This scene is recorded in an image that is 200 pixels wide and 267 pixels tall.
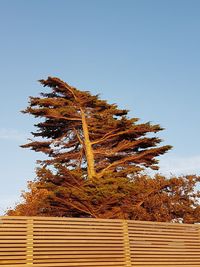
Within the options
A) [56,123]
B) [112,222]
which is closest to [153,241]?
[112,222]

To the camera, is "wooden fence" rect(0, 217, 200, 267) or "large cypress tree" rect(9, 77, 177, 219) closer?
"wooden fence" rect(0, 217, 200, 267)

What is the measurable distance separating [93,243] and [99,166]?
51.0ft

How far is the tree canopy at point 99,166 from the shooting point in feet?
63.3

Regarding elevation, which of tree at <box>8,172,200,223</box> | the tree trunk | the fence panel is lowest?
the fence panel

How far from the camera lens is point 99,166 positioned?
23875mm

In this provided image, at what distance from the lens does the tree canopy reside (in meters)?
19.3

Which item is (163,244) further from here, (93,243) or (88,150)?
(88,150)

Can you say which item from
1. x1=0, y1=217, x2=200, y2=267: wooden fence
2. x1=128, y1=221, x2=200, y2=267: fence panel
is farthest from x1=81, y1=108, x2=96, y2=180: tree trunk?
x1=0, y1=217, x2=200, y2=267: wooden fence

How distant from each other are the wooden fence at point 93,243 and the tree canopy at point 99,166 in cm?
886

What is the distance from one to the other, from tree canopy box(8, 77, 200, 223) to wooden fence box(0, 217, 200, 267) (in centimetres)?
886

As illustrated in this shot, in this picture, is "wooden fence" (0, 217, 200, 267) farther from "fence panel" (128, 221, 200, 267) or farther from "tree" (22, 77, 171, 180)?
"tree" (22, 77, 171, 180)

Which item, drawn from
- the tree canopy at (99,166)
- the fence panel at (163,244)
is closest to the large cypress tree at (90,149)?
the tree canopy at (99,166)

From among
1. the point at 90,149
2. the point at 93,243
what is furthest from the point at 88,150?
the point at 93,243

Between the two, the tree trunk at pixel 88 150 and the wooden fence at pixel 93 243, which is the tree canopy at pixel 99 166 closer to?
the tree trunk at pixel 88 150
